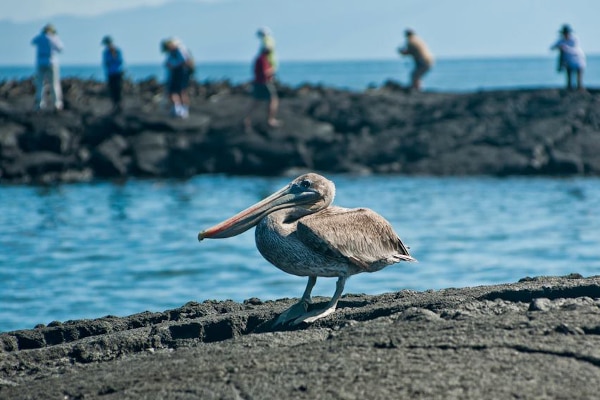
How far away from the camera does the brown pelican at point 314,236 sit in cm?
648

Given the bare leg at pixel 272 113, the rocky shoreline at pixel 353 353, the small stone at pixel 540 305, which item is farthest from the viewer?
the bare leg at pixel 272 113

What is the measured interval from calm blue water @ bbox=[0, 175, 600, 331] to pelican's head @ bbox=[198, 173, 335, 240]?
16.9ft

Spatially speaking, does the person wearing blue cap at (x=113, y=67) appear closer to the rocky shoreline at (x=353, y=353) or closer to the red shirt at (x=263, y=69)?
the red shirt at (x=263, y=69)

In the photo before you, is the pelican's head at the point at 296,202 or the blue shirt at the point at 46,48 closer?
the pelican's head at the point at 296,202

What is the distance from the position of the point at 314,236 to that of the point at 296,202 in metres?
0.58

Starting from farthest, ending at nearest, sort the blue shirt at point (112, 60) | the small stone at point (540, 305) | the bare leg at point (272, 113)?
the bare leg at point (272, 113)
the blue shirt at point (112, 60)
the small stone at point (540, 305)

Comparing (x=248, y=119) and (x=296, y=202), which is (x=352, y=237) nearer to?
(x=296, y=202)

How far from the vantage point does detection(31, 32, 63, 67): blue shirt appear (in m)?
23.3

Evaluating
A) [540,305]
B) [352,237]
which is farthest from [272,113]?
[540,305]

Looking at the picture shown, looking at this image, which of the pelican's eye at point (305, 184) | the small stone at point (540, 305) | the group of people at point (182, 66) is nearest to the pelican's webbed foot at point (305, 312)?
the pelican's eye at point (305, 184)

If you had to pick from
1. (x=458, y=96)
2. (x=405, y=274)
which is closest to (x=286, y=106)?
(x=458, y=96)

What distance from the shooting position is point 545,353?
5219mm

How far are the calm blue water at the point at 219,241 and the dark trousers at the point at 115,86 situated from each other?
2319mm

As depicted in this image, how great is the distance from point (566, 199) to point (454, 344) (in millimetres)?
16356
